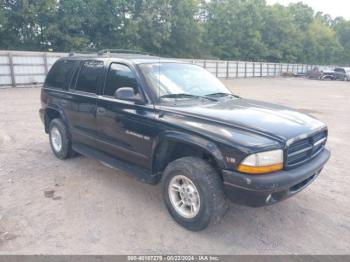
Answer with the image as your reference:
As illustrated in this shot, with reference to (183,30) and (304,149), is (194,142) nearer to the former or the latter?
(304,149)

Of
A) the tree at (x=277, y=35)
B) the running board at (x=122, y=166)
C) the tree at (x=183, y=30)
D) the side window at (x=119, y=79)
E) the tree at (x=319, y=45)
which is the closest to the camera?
the running board at (x=122, y=166)

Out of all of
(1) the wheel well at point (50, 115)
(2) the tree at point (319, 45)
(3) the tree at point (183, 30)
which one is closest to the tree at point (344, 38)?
(2) the tree at point (319, 45)

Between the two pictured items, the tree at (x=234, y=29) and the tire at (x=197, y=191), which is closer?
the tire at (x=197, y=191)

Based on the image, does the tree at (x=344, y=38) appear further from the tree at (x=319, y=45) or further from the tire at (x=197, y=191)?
the tire at (x=197, y=191)

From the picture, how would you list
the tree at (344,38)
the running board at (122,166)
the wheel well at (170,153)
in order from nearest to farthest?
the wheel well at (170,153) < the running board at (122,166) < the tree at (344,38)

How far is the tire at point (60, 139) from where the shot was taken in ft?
Answer: 17.1

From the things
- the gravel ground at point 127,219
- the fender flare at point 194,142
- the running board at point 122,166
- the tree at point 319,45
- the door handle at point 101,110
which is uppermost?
the tree at point 319,45

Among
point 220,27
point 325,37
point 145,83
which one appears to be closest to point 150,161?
point 145,83

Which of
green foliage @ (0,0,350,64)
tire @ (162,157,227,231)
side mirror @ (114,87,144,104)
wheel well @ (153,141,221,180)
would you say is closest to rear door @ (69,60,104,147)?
side mirror @ (114,87,144,104)

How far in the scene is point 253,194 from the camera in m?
2.85

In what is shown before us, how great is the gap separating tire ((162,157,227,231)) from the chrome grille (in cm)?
77

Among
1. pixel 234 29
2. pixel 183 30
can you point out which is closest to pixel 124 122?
pixel 183 30

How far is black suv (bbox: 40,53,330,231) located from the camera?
2919 mm

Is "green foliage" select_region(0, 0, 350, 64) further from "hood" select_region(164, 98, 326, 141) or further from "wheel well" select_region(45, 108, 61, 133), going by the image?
"hood" select_region(164, 98, 326, 141)
